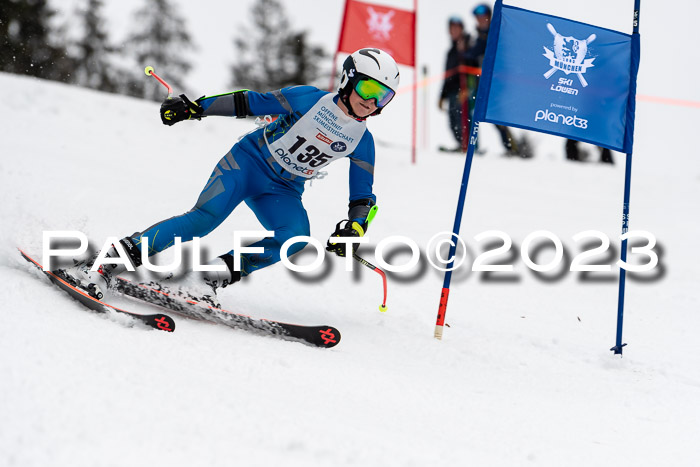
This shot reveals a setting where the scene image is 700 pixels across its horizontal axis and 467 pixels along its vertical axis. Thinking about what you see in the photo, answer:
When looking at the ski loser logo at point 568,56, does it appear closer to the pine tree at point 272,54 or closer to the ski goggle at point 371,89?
the ski goggle at point 371,89

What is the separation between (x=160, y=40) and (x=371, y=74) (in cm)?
2759

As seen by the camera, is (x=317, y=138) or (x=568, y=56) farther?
(x=568, y=56)

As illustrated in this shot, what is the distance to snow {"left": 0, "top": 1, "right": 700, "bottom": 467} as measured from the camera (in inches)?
84.9

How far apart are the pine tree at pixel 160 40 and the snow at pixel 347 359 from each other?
21385 millimetres

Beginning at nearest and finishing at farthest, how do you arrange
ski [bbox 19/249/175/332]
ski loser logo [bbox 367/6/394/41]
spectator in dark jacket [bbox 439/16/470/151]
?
ski [bbox 19/249/175/332] → spectator in dark jacket [bbox 439/16/470/151] → ski loser logo [bbox 367/6/394/41]

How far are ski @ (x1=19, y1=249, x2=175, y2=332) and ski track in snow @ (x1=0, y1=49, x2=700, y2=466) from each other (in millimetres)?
68

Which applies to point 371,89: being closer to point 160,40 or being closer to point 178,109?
point 178,109

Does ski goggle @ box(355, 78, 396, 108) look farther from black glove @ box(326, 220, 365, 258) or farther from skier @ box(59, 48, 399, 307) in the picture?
black glove @ box(326, 220, 365, 258)

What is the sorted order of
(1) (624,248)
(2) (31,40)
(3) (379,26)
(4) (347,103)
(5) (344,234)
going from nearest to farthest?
1. (4) (347,103)
2. (5) (344,234)
3. (1) (624,248)
4. (3) (379,26)
5. (2) (31,40)

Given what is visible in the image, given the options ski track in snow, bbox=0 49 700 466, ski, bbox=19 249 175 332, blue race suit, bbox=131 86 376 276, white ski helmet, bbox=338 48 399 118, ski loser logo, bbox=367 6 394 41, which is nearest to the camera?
ski track in snow, bbox=0 49 700 466

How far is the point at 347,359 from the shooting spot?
135 inches

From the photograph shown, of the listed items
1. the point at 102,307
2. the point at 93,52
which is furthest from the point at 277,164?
the point at 93,52

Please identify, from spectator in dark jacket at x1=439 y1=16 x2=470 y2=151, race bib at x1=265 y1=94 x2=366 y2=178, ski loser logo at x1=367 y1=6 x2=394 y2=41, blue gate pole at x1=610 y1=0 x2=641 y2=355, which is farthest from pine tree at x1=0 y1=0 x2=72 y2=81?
blue gate pole at x1=610 y1=0 x2=641 y2=355

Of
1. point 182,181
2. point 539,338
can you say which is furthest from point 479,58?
point 539,338
